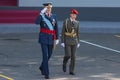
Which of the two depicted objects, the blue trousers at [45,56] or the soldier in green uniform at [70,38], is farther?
the soldier in green uniform at [70,38]

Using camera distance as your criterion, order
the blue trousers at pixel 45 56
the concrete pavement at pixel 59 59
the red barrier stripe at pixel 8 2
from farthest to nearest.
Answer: the red barrier stripe at pixel 8 2 < the concrete pavement at pixel 59 59 < the blue trousers at pixel 45 56

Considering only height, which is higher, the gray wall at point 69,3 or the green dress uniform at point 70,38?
the green dress uniform at point 70,38

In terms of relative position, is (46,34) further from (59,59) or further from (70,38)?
(59,59)

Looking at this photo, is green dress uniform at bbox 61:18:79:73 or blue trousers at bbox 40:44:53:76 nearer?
blue trousers at bbox 40:44:53:76

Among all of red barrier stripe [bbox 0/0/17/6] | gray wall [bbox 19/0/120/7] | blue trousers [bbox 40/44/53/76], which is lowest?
red barrier stripe [bbox 0/0/17/6]

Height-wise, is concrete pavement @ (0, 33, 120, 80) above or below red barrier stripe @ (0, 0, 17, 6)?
above

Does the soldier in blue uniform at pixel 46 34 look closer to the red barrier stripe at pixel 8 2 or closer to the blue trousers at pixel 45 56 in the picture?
the blue trousers at pixel 45 56

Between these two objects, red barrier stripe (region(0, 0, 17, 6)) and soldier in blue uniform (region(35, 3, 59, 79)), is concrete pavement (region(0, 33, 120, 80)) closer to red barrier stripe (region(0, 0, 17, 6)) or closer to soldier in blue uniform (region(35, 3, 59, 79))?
soldier in blue uniform (region(35, 3, 59, 79))

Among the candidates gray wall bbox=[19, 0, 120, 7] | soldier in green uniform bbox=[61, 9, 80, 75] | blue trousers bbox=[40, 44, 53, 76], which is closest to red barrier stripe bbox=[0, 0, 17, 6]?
gray wall bbox=[19, 0, 120, 7]

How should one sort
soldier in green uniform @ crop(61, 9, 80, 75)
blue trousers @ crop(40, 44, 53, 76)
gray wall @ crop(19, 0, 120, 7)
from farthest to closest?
gray wall @ crop(19, 0, 120, 7), soldier in green uniform @ crop(61, 9, 80, 75), blue trousers @ crop(40, 44, 53, 76)

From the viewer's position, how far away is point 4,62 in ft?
45.1

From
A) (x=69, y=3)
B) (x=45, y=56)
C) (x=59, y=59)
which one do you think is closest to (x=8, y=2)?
(x=69, y=3)

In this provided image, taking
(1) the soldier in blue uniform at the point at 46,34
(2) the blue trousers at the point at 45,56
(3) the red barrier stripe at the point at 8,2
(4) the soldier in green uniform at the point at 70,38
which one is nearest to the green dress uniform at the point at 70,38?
(4) the soldier in green uniform at the point at 70,38

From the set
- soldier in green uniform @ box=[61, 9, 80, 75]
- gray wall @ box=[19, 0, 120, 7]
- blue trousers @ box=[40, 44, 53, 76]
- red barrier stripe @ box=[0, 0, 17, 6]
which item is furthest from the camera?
red barrier stripe @ box=[0, 0, 17, 6]
